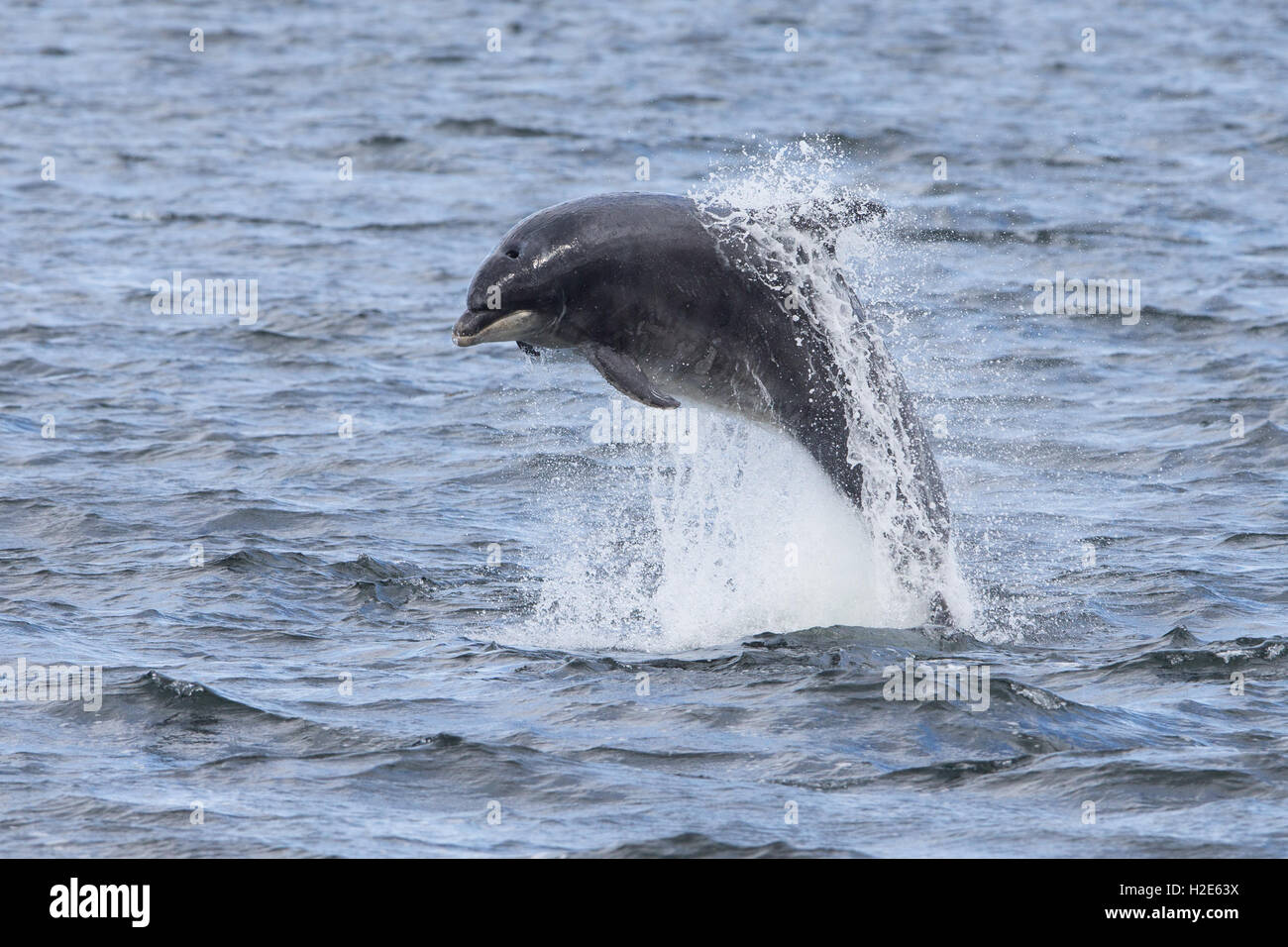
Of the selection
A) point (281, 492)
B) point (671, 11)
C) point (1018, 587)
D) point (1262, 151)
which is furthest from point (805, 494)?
point (671, 11)

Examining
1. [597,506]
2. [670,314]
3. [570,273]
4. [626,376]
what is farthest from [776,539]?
[597,506]

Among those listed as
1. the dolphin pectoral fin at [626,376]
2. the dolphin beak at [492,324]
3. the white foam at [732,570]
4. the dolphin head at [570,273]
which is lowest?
the white foam at [732,570]

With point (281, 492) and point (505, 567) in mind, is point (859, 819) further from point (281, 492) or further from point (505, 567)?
point (281, 492)

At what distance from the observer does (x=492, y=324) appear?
12.4 meters

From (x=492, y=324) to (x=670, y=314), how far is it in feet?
3.79

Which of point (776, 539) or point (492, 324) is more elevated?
point (492, 324)

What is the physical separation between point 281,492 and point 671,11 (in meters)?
37.0

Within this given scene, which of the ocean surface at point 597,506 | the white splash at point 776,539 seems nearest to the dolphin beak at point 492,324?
the white splash at point 776,539

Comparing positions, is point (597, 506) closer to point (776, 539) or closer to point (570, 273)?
point (776, 539)

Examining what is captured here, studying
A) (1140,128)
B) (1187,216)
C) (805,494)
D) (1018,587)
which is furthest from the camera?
(1140,128)

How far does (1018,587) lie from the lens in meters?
14.8

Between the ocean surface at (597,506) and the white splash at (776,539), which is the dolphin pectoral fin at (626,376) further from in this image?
the ocean surface at (597,506)

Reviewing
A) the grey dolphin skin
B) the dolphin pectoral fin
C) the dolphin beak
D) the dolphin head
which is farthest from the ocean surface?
the dolphin beak

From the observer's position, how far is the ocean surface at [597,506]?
10.5 metres
